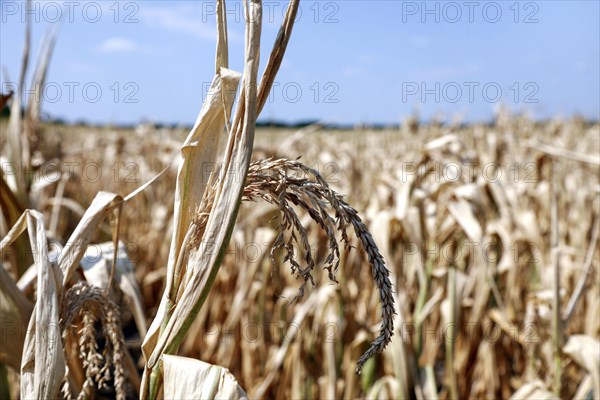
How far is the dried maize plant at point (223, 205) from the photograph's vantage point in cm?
61

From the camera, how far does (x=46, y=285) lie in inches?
31.1

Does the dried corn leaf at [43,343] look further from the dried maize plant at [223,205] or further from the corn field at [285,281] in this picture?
the dried maize plant at [223,205]

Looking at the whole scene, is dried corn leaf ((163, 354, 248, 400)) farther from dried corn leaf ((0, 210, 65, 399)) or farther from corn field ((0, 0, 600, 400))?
dried corn leaf ((0, 210, 65, 399))

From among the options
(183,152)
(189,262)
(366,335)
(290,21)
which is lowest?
(366,335)

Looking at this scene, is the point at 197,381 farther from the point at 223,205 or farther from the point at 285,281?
the point at 285,281

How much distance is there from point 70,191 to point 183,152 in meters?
3.60

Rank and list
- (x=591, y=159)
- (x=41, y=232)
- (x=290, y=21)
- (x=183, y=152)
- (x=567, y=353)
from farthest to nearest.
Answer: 1. (x=591, y=159)
2. (x=567, y=353)
3. (x=41, y=232)
4. (x=183, y=152)
5. (x=290, y=21)

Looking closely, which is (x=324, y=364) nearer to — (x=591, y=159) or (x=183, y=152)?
(x=591, y=159)

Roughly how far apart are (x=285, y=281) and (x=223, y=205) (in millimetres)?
2298

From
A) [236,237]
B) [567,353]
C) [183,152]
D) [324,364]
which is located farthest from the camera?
[236,237]

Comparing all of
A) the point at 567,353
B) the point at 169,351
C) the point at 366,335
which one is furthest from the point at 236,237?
the point at 169,351

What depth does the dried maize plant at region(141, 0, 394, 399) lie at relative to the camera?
2.00 feet

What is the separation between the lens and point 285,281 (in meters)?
2.88

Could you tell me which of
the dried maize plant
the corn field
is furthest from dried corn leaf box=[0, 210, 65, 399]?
the dried maize plant
